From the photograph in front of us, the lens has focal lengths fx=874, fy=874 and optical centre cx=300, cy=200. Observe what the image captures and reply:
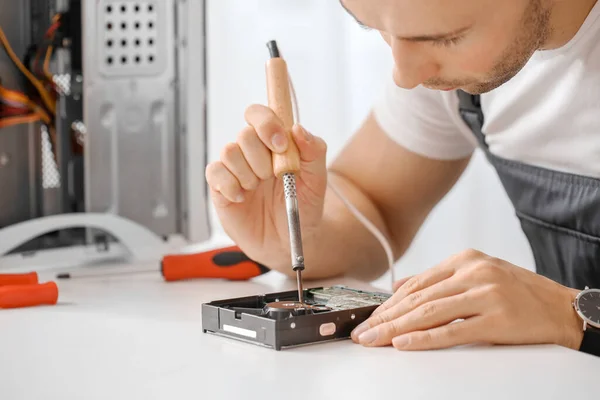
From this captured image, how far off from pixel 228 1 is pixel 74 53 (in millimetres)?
1089

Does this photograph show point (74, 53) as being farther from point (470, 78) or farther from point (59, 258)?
point (470, 78)

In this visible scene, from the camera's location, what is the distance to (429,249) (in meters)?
2.18

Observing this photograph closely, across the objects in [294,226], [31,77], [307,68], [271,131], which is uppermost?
[307,68]

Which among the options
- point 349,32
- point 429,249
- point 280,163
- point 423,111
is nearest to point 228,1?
point 349,32

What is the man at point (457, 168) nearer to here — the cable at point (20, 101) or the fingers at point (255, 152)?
the fingers at point (255, 152)

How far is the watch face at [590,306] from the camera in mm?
826

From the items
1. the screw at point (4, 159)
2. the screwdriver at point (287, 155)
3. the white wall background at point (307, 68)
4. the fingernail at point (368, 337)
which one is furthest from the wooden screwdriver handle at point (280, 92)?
the white wall background at point (307, 68)

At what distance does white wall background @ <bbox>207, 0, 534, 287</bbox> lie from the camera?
2184mm

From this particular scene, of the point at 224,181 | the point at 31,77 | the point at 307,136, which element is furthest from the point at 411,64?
the point at 31,77

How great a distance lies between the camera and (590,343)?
2.64 feet

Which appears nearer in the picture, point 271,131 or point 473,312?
point 473,312

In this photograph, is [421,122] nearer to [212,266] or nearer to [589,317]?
[212,266]

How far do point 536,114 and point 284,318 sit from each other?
0.53m

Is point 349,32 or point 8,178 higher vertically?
point 349,32
